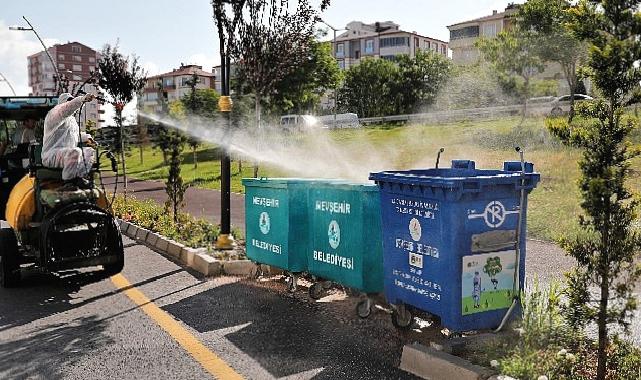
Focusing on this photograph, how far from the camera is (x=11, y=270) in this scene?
288 inches

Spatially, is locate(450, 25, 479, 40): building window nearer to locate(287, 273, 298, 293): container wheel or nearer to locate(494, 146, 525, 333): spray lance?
locate(287, 273, 298, 293): container wheel

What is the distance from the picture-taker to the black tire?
7250mm

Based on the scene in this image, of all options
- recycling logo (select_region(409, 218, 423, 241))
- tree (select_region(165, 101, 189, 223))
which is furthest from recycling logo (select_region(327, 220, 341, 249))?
tree (select_region(165, 101, 189, 223))

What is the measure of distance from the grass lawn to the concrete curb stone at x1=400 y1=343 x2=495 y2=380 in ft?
19.8

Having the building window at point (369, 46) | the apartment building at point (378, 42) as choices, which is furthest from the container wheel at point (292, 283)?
the building window at point (369, 46)

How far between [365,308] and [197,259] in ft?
10.3

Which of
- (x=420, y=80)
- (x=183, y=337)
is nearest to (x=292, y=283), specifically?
(x=183, y=337)

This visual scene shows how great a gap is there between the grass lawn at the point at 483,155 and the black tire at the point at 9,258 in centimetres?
769

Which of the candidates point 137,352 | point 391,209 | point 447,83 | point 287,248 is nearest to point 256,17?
point 287,248

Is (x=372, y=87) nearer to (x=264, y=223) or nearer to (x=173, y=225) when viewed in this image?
(x=173, y=225)

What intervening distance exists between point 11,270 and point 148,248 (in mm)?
2756

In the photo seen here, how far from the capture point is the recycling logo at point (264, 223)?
7.05m

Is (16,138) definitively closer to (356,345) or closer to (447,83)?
(356,345)

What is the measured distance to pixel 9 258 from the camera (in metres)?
7.29
